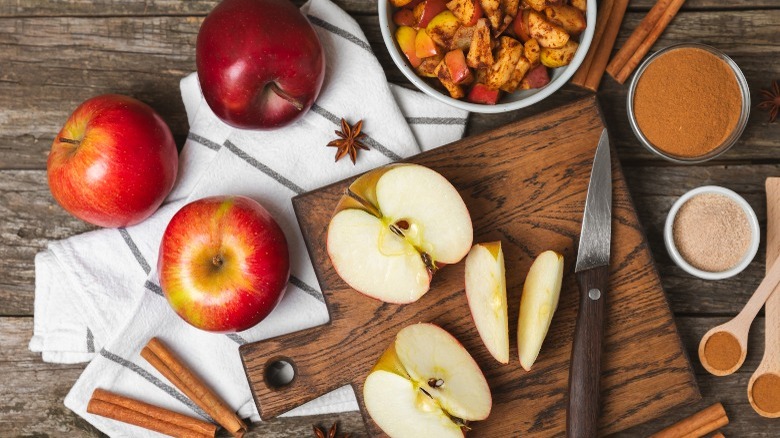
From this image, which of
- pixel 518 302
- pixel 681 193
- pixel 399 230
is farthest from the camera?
pixel 681 193

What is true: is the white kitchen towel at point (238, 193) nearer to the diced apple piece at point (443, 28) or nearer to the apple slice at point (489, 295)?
the diced apple piece at point (443, 28)

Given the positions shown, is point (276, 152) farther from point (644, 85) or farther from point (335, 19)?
point (644, 85)

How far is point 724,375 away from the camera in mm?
1482

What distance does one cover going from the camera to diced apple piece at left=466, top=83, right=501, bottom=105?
52.9 inches

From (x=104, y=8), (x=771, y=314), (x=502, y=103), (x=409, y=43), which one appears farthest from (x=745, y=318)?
(x=104, y=8)

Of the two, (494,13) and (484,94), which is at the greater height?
(494,13)

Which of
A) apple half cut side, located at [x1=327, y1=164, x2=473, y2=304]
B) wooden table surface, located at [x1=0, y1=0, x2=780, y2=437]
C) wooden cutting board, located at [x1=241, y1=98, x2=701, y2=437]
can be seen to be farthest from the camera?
wooden table surface, located at [x1=0, y1=0, x2=780, y2=437]

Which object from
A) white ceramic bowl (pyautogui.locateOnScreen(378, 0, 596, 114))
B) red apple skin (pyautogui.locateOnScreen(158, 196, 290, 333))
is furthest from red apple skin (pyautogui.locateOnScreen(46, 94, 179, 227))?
white ceramic bowl (pyautogui.locateOnScreen(378, 0, 596, 114))

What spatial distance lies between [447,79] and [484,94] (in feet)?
0.26

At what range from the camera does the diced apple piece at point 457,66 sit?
1.31 meters

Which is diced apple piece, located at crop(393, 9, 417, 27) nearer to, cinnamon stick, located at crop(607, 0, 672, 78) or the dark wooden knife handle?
cinnamon stick, located at crop(607, 0, 672, 78)

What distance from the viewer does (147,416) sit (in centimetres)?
146

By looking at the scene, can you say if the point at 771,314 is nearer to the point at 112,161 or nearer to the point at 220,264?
the point at 220,264

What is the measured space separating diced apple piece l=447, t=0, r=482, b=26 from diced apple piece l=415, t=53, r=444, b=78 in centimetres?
8
